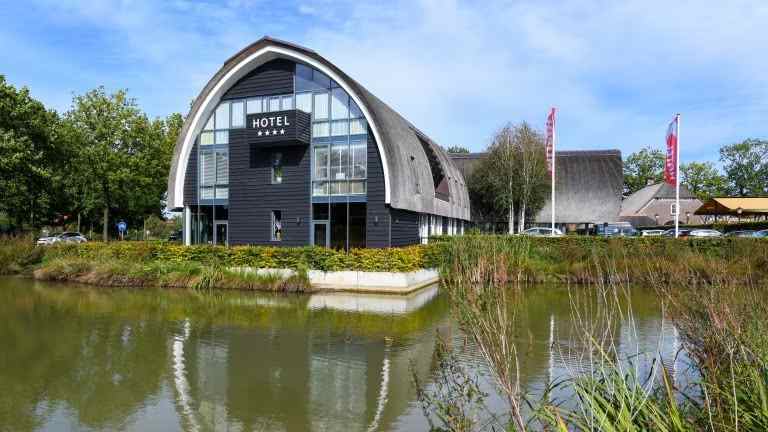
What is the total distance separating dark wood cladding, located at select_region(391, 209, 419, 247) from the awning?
21.1 metres

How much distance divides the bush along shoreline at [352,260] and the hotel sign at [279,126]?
16.3ft

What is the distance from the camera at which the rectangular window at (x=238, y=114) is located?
2348 cm

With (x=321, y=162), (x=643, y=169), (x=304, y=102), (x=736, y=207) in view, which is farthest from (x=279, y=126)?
(x=643, y=169)

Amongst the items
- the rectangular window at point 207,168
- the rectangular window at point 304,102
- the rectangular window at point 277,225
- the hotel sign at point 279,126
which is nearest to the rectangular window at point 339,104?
the rectangular window at point 304,102

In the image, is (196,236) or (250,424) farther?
(196,236)

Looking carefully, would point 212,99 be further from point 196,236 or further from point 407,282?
point 407,282

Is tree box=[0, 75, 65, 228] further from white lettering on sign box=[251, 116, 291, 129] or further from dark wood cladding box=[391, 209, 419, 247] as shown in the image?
dark wood cladding box=[391, 209, 419, 247]

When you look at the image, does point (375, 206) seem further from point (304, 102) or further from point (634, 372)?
point (634, 372)

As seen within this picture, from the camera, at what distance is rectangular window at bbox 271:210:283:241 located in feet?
74.8

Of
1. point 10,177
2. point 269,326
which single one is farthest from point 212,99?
point 10,177

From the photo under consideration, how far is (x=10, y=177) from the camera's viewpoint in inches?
1241

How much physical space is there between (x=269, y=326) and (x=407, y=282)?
6.92 meters

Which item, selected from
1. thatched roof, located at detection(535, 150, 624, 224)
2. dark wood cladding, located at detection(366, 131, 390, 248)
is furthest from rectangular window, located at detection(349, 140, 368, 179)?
thatched roof, located at detection(535, 150, 624, 224)

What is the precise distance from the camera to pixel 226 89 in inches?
924
